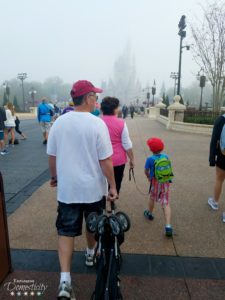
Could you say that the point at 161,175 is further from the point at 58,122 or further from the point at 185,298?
the point at 58,122

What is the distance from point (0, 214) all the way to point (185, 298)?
190 centimetres

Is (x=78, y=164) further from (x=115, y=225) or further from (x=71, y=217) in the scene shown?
(x=115, y=225)

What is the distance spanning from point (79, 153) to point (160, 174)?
1549mm

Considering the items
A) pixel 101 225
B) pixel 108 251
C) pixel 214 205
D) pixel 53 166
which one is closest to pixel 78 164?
pixel 53 166

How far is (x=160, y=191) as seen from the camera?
3707 millimetres

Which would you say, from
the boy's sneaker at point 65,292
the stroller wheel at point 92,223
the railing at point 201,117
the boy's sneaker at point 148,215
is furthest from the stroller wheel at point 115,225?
the railing at point 201,117

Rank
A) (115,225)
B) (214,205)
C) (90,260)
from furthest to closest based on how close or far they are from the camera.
Answer: 1. (214,205)
2. (90,260)
3. (115,225)

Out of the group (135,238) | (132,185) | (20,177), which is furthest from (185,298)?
(20,177)

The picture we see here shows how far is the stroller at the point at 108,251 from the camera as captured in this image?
6.83ft

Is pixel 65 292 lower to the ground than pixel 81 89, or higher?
lower

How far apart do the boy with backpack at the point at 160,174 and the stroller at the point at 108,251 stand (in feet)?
4.99

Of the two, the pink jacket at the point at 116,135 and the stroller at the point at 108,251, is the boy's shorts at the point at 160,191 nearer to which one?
the pink jacket at the point at 116,135

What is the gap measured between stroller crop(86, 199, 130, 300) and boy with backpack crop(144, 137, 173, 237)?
4.99 ft

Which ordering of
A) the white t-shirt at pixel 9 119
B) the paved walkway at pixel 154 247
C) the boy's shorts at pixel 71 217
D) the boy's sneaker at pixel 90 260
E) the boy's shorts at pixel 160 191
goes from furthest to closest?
the white t-shirt at pixel 9 119, the boy's shorts at pixel 160 191, the boy's sneaker at pixel 90 260, the paved walkway at pixel 154 247, the boy's shorts at pixel 71 217
